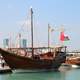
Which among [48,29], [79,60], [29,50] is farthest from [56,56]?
→ [79,60]

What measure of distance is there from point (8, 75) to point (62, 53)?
19077 mm

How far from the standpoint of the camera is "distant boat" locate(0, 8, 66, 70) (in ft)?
220

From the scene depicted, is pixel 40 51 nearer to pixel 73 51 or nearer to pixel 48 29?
pixel 48 29

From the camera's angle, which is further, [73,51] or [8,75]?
[73,51]

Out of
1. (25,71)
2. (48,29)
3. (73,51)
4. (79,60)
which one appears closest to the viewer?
(25,71)

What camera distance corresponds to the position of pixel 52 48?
7512 cm

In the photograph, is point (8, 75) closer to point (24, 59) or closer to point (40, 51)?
point (24, 59)

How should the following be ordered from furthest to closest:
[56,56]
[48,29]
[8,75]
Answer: [48,29], [56,56], [8,75]

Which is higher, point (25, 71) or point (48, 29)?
point (48, 29)

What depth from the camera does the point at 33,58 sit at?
2702 inches

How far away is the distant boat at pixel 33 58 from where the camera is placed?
6700 cm

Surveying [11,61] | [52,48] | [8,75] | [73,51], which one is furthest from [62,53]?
[73,51]

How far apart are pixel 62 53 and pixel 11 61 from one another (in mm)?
12012

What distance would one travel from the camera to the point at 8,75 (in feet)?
190
